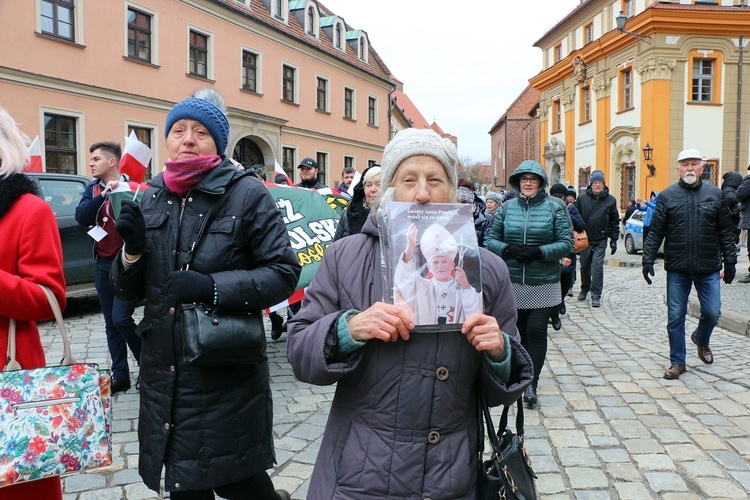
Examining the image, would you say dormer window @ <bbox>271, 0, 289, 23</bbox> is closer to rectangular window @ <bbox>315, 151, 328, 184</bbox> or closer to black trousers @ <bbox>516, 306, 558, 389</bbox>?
rectangular window @ <bbox>315, 151, 328, 184</bbox>

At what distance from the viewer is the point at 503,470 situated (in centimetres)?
173

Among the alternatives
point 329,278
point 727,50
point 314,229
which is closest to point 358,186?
point 314,229

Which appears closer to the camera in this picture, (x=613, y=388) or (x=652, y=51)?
(x=613, y=388)

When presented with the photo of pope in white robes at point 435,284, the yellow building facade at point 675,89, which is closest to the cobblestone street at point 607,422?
the photo of pope in white robes at point 435,284

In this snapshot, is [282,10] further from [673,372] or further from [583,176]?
[673,372]

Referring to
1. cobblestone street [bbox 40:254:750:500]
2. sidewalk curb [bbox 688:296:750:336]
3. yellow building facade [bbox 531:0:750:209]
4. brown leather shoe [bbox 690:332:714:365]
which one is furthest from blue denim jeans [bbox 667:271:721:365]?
yellow building facade [bbox 531:0:750:209]

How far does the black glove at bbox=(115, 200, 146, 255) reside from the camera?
93.4 inches

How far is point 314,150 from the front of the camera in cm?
2898

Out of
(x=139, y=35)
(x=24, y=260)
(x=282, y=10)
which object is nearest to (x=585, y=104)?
(x=282, y=10)

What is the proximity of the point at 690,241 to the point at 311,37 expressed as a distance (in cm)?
2602

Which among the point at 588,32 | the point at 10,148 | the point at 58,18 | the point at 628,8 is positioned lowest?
the point at 10,148

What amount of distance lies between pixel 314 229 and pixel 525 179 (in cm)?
223

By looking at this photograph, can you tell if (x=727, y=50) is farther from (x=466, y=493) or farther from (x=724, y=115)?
(x=466, y=493)

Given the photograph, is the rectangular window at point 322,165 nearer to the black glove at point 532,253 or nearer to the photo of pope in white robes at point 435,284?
the black glove at point 532,253
